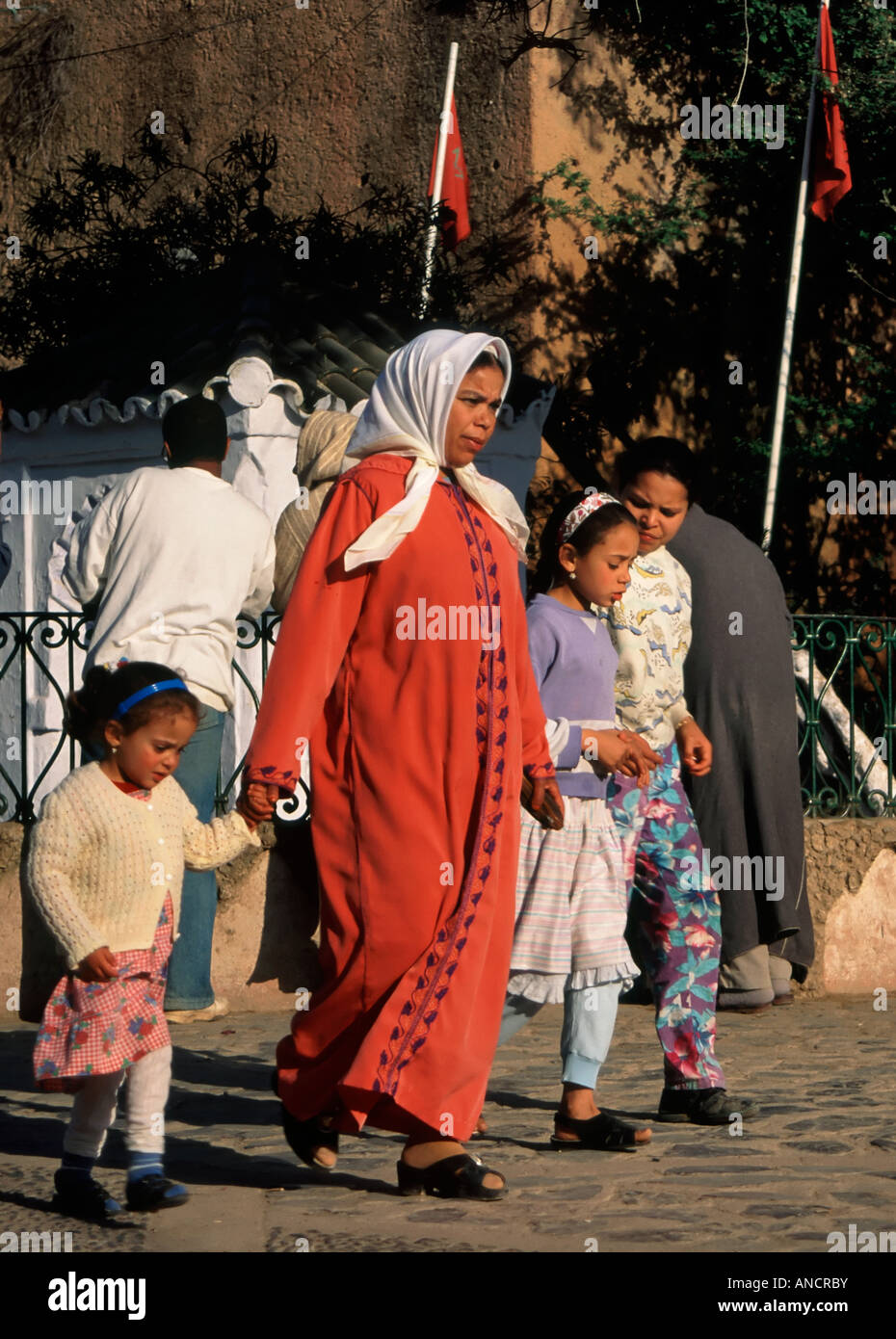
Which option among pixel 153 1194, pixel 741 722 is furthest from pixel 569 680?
pixel 741 722

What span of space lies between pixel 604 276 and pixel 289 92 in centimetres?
315

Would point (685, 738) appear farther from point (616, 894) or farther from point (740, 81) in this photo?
point (740, 81)

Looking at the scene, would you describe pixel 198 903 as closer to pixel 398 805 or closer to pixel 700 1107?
pixel 700 1107

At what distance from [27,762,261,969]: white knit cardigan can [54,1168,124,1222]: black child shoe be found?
494 millimetres

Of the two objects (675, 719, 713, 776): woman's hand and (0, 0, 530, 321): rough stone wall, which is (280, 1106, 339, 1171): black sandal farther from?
(0, 0, 530, 321): rough stone wall

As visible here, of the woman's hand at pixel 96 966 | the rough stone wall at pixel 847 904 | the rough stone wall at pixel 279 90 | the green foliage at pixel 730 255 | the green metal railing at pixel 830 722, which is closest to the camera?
the woman's hand at pixel 96 966

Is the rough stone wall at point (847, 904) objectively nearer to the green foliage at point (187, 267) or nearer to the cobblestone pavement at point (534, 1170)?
the cobblestone pavement at point (534, 1170)

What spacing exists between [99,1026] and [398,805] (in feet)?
2.58

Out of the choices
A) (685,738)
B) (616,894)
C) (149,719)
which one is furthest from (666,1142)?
(149,719)

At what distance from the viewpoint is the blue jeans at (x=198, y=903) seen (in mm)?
6645

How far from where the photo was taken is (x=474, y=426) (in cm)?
458

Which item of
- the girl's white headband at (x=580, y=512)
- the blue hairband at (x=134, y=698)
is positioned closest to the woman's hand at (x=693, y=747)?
the girl's white headband at (x=580, y=512)

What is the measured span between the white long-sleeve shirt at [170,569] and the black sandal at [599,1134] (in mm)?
2142

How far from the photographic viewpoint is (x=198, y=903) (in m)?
6.77
